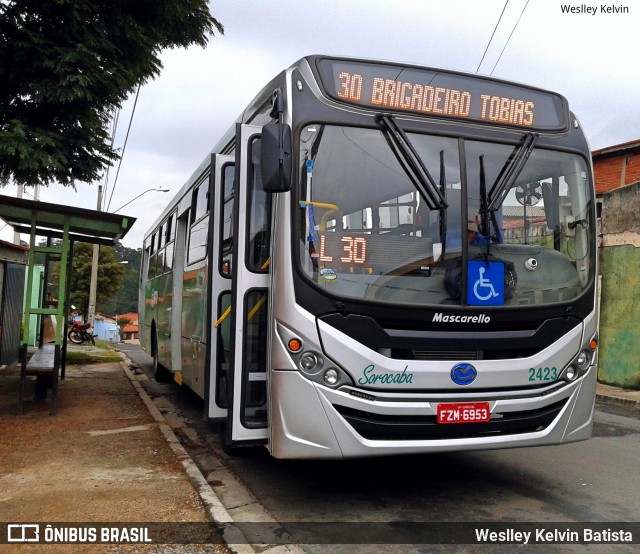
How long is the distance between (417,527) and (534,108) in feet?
11.3

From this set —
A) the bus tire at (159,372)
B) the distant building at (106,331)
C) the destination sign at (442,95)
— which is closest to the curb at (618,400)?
the destination sign at (442,95)

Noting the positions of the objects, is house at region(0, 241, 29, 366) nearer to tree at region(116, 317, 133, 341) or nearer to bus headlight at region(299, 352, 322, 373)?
bus headlight at region(299, 352, 322, 373)

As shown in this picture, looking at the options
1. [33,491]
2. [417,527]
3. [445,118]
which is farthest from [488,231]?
[33,491]

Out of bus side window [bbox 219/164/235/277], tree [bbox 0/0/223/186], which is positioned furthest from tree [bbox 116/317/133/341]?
bus side window [bbox 219/164/235/277]

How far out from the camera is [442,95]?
200 inches

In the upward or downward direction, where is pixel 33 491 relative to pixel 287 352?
downward

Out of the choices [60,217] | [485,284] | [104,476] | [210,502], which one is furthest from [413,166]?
[60,217]

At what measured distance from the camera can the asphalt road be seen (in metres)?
4.71

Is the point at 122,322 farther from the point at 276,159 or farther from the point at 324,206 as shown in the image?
the point at 276,159

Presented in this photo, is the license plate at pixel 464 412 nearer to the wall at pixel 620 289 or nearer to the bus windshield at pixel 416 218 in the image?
the bus windshield at pixel 416 218

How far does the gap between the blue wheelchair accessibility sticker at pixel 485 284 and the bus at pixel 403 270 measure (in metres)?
0.02

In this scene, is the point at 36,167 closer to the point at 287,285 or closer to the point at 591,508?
the point at 287,285

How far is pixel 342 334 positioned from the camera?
448cm

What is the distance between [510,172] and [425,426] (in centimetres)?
205
